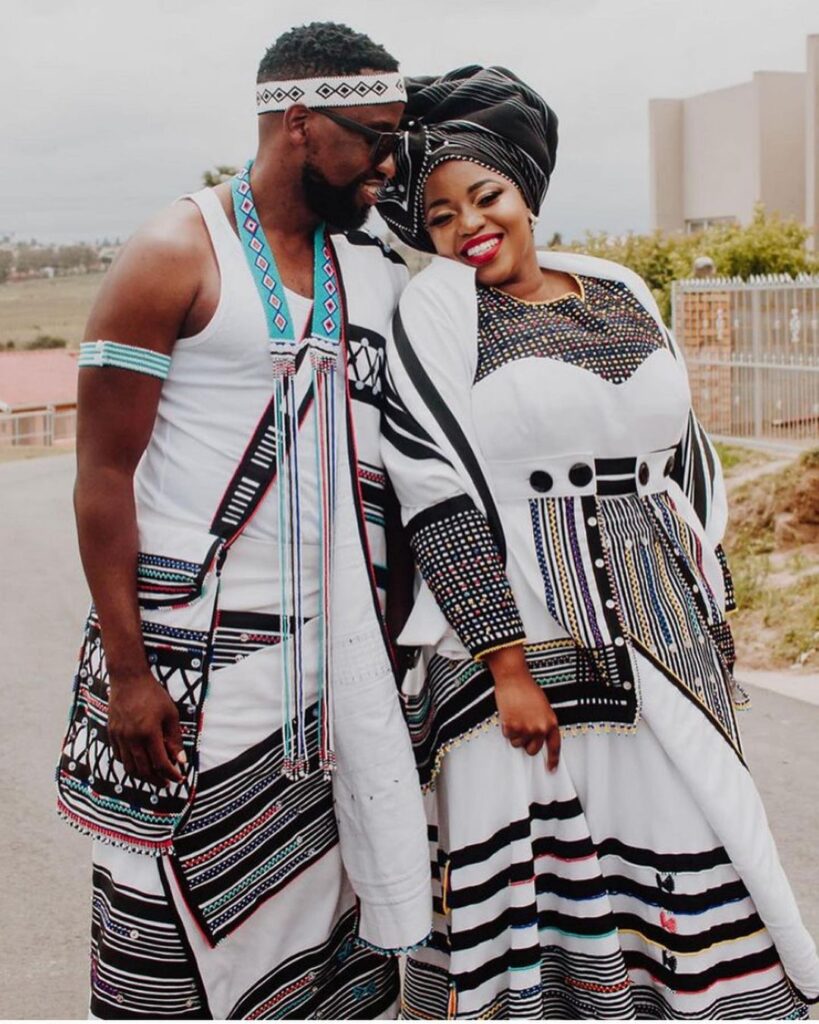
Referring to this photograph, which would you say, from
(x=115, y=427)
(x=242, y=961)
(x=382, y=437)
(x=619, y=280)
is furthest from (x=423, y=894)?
(x=619, y=280)

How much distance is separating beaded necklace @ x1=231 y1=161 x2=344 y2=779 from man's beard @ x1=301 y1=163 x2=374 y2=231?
0.09 m

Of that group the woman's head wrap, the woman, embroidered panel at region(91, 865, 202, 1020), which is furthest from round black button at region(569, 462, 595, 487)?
embroidered panel at region(91, 865, 202, 1020)

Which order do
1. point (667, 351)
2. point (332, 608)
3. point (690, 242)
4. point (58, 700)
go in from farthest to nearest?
point (690, 242), point (58, 700), point (667, 351), point (332, 608)

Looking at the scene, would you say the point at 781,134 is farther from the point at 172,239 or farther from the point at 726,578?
the point at 172,239

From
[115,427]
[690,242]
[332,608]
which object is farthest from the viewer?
[690,242]

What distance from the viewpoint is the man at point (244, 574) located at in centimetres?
247

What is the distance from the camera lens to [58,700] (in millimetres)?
6164

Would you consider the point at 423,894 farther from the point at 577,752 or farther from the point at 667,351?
the point at 667,351

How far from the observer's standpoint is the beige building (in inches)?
1225

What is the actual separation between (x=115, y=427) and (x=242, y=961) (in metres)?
1.10

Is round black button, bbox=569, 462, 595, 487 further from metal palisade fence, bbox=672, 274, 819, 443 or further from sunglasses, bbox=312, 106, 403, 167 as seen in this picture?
metal palisade fence, bbox=672, 274, 819, 443

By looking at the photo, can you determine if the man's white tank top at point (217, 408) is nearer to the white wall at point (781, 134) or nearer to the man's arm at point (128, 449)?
the man's arm at point (128, 449)

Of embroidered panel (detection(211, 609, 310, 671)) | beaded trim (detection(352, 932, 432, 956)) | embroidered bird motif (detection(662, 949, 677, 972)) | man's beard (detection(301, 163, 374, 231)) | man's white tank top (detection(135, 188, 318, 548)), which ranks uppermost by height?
man's beard (detection(301, 163, 374, 231))

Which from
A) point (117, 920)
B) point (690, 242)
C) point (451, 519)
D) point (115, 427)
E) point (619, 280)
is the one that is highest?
point (690, 242)
